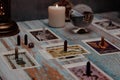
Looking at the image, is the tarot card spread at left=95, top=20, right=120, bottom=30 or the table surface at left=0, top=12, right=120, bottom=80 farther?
the tarot card spread at left=95, top=20, right=120, bottom=30

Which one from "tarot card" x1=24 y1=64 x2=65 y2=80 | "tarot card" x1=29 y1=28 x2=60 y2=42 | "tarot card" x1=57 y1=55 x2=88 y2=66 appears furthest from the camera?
"tarot card" x1=29 y1=28 x2=60 y2=42

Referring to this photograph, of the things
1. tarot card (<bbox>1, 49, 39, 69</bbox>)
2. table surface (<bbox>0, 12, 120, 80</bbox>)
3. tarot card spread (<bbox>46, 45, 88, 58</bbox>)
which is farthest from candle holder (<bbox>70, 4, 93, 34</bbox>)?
tarot card (<bbox>1, 49, 39, 69</bbox>)

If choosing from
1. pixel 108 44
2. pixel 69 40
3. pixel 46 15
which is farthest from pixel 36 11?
pixel 108 44

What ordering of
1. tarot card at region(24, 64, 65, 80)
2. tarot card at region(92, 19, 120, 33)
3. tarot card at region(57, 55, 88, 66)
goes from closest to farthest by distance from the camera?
1. tarot card at region(24, 64, 65, 80)
2. tarot card at region(57, 55, 88, 66)
3. tarot card at region(92, 19, 120, 33)

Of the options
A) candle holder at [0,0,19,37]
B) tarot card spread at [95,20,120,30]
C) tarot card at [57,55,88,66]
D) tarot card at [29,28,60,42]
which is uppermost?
candle holder at [0,0,19,37]

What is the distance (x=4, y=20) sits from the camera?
1277mm

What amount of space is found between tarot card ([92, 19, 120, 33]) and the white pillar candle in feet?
0.54

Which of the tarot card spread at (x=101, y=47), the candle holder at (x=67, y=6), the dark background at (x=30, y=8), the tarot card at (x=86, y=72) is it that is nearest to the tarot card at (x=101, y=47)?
the tarot card spread at (x=101, y=47)

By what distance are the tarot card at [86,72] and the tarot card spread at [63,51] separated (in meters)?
0.09

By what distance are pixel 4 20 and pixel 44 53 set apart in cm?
26

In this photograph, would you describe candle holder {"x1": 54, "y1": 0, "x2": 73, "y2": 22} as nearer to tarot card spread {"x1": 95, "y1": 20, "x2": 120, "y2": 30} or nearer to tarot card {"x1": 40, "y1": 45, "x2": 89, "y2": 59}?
tarot card spread {"x1": 95, "y1": 20, "x2": 120, "y2": 30}

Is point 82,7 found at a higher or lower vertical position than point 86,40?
higher

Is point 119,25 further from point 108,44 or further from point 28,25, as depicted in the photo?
point 28,25

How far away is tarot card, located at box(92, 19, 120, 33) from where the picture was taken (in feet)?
4.48
